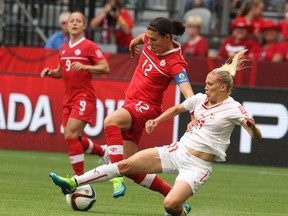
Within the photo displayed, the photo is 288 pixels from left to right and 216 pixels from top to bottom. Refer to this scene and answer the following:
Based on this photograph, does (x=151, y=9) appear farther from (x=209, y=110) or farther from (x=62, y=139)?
(x=209, y=110)

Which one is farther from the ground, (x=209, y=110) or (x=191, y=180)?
(x=209, y=110)

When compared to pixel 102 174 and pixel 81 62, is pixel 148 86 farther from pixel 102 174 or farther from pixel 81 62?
pixel 81 62

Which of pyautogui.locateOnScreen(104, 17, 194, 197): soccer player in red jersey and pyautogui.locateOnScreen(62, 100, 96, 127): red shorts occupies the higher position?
pyautogui.locateOnScreen(104, 17, 194, 197): soccer player in red jersey

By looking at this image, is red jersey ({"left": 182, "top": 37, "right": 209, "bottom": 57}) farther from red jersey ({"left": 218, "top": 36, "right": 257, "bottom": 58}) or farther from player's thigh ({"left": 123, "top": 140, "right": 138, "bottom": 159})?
player's thigh ({"left": 123, "top": 140, "right": 138, "bottom": 159})

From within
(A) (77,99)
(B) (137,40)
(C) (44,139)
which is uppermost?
(B) (137,40)

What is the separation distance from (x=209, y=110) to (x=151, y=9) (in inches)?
550

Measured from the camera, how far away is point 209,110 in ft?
33.4

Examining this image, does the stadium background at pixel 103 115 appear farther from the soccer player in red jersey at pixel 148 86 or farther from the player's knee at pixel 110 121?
the player's knee at pixel 110 121

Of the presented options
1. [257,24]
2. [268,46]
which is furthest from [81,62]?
[257,24]

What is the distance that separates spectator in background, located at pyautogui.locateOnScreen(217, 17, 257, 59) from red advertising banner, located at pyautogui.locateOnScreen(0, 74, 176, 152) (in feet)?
10.9

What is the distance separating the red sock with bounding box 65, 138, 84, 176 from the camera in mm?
13430

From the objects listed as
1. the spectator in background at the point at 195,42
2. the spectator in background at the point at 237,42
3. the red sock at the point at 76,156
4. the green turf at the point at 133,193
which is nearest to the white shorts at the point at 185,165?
the green turf at the point at 133,193

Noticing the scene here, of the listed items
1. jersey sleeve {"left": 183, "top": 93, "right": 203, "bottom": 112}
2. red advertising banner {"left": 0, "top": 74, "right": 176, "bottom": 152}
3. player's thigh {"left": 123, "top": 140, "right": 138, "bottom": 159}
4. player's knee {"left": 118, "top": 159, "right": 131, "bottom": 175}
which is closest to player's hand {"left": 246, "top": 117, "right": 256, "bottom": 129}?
jersey sleeve {"left": 183, "top": 93, "right": 203, "bottom": 112}

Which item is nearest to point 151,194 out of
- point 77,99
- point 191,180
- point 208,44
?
point 77,99
